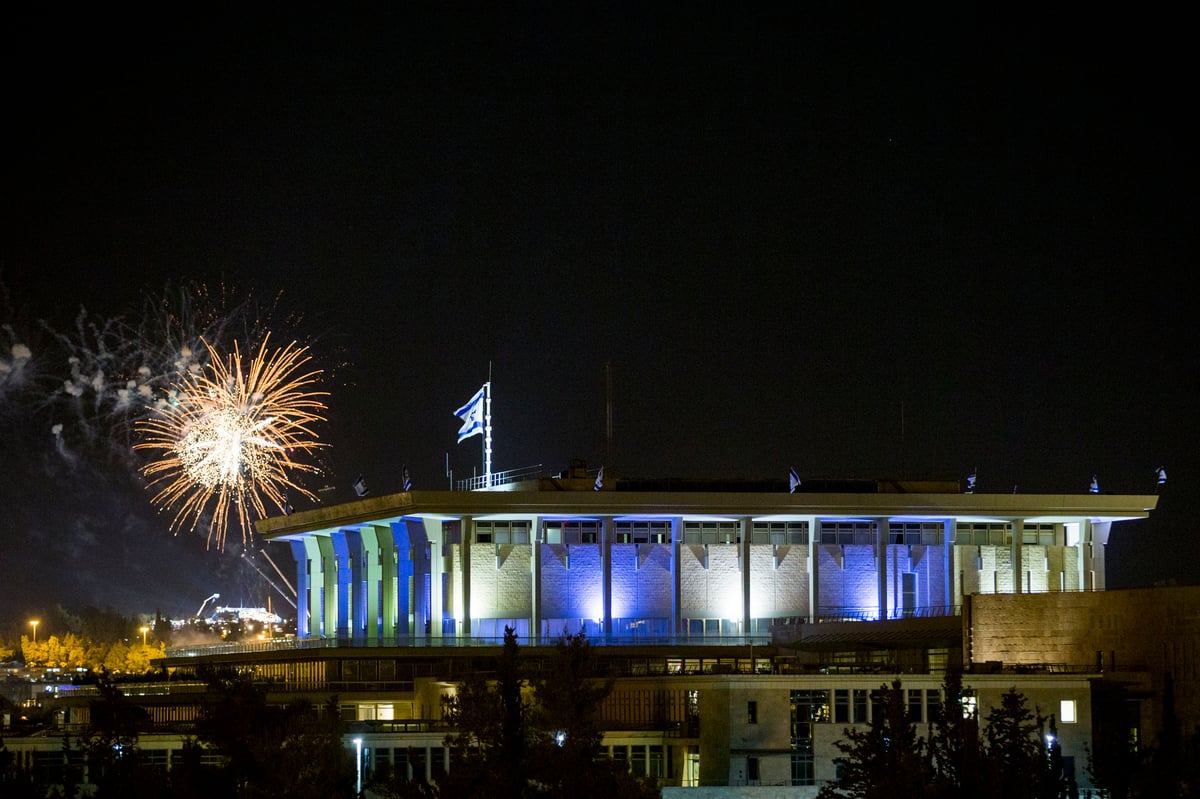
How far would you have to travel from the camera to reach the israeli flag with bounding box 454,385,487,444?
11156cm

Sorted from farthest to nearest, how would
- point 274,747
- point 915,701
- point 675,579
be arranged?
point 675,579 < point 915,701 < point 274,747

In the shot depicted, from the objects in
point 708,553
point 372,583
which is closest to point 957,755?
point 708,553

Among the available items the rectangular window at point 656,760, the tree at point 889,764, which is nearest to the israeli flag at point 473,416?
the rectangular window at point 656,760

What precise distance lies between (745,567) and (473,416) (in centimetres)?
1765

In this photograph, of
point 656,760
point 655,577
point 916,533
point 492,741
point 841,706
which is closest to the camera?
point 492,741

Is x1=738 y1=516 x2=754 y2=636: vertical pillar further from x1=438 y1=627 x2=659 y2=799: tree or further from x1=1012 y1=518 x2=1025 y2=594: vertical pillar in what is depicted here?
x1=438 y1=627 x2=659 y2=799: tree

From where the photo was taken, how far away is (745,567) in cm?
11056

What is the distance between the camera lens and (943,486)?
379 ft

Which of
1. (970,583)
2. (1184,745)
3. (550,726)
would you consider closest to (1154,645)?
(1184,745)

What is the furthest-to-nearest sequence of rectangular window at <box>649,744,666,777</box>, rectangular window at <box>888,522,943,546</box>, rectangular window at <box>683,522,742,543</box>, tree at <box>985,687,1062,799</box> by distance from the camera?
rectangular window at <box>888,522,943,546</box>, rectangular window at <box>683,522,742,543</box>, rectangular window at <box>649,744,666,777</box>, tree at <box>985,687,1062,799</box>

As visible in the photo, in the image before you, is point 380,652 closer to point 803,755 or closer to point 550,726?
point 803,755

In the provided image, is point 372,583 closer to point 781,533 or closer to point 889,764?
point 781,533

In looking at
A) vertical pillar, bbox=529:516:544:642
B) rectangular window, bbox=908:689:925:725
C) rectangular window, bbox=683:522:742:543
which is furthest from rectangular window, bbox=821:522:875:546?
rectangular window, bbox=908:689:925:725

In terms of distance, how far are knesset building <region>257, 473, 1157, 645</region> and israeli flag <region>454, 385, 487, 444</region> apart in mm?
4080
